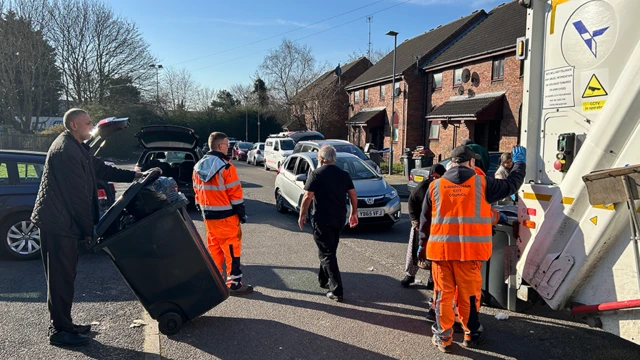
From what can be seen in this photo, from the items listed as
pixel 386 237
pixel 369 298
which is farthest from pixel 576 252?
pixel 386 237

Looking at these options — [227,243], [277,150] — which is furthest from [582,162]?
[277,150]

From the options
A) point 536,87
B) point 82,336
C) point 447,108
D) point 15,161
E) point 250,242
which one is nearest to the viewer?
point 536,87

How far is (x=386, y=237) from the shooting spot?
7.94 m

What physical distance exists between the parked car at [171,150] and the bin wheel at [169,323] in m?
5.90

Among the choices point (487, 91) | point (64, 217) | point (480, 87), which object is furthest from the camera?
point (480, 87)

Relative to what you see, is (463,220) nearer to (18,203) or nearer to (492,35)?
(18,203)

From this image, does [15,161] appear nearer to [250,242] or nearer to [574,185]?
[250,242]

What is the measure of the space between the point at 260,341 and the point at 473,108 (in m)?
17.6

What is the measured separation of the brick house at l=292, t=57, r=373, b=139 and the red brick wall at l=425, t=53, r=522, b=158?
43.5 ft

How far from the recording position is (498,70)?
19.1 meters

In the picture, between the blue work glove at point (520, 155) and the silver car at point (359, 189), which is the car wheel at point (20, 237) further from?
the blue work glove at point (520, 155)

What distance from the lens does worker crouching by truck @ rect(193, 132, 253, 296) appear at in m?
4.79

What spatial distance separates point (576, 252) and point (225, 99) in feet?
192

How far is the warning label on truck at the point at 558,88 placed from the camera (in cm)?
318
